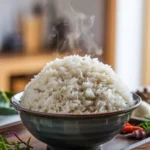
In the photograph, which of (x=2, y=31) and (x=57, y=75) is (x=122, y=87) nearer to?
(x=57, y=75)

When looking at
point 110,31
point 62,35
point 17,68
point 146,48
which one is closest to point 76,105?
point 62,35

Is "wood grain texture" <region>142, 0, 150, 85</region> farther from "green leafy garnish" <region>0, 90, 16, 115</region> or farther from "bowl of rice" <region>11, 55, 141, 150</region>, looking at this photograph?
"bowl of rice" <region>11, 55, 141, 150</region>

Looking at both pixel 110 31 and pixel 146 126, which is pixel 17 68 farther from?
pixel 146 126

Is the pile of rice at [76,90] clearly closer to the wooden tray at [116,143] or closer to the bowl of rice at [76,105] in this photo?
the bowl of rice at [76,105]

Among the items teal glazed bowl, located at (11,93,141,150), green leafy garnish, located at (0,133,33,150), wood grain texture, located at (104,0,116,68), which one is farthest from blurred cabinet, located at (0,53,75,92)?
teal glazed bowl, located at (11,93,141,150)

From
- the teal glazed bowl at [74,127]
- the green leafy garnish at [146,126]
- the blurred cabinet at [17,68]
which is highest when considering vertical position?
the teal glazed bowl at [74,127]

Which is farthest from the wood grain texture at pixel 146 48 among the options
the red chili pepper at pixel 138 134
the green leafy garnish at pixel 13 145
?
the green leafy garnish at pixel 13 145

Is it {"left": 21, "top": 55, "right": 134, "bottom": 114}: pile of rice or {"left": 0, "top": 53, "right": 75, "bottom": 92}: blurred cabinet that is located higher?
{"left": 21, "top": 55, "right": 134, "bottom": 114}: pile of rice
